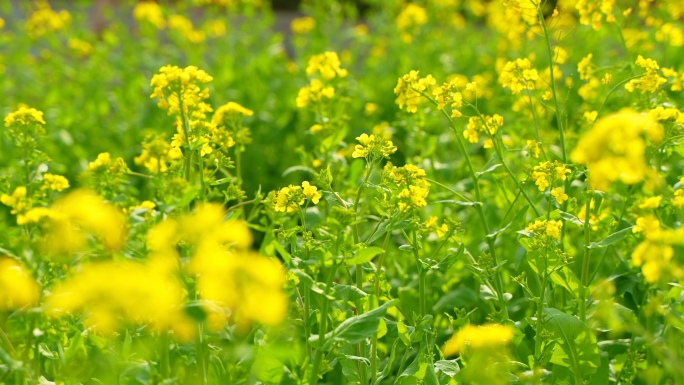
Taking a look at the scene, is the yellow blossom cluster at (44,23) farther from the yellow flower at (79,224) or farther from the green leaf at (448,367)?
the green leaf at (448,367)

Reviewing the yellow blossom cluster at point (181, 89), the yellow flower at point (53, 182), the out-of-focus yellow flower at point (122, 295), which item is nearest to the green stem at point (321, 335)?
the out-of-focus yellow flower at point (122, 295)

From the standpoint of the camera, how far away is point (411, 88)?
7.76ft

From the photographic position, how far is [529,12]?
2.41 m

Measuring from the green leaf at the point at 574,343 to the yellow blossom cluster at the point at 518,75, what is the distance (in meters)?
0.70

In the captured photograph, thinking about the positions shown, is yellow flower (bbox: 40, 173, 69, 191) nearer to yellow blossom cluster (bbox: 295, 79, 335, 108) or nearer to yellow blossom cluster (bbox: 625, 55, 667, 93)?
yellow blossom cluster (bbox: 295, 79, 335, 108)

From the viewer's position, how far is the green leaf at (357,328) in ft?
5.62

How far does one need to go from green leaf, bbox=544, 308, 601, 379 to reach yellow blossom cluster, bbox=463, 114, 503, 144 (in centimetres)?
54

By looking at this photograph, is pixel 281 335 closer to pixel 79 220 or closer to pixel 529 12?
pixel 79 220

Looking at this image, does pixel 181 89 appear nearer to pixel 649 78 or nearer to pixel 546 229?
pixel 546 229

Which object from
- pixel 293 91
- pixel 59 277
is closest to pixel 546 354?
pixel 59 277

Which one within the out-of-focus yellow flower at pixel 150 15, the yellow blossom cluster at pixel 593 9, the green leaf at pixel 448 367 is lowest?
the out-of-focus yellow flower at pixel 150 15

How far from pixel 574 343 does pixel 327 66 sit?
131cm

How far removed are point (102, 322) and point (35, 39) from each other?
4.93 m

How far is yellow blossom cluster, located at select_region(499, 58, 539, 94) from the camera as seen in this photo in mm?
2447
